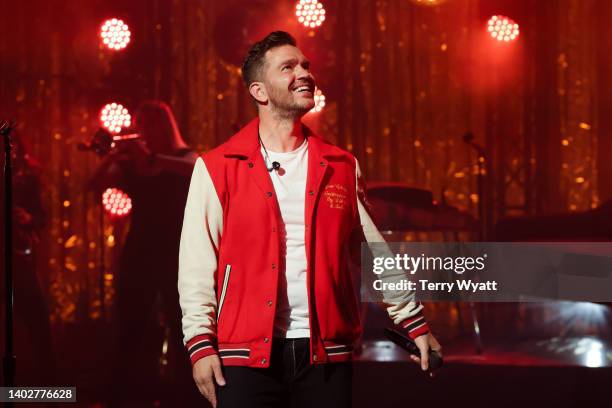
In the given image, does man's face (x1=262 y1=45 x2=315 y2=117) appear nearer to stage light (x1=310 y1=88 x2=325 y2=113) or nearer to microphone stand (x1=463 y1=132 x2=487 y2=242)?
stage light (x1=310 y1=88 x2=325 y2=113)

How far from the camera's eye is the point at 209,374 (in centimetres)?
201

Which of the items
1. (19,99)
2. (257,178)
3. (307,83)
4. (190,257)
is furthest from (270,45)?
(19,99)

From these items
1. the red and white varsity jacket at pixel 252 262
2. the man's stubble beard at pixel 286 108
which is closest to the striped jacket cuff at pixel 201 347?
the red and white varsity jacket at pixel 252 262

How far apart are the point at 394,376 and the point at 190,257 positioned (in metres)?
2.39

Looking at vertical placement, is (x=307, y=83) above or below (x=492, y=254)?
above

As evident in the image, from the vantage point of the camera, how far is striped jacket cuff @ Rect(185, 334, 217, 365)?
2.02m

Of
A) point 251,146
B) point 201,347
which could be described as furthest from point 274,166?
point 201,347

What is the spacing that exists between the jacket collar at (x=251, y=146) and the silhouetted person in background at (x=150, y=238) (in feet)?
7.28

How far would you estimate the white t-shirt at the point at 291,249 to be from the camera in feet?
6.79

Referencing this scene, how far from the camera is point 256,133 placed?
7.36 ft

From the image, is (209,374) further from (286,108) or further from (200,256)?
(286,108)

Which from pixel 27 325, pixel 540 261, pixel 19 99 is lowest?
pixel 27 325

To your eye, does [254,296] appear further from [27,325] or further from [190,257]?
[27,325]

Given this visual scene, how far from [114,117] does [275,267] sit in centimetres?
259
